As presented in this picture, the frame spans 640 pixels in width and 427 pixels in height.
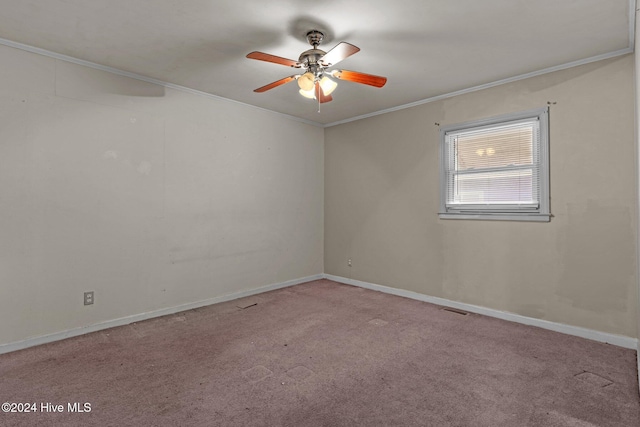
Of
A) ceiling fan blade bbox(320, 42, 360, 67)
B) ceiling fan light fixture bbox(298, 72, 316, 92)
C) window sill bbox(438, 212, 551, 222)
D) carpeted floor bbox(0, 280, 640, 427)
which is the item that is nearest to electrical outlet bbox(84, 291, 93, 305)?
carpeted floor bbox(0, 280, 640, 427)

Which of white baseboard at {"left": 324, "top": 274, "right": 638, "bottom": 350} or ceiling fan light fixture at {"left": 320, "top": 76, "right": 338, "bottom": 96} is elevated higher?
ceiling fan light fixture at {"left": 320, "top": 76, "right": 338, "bottom": 96}

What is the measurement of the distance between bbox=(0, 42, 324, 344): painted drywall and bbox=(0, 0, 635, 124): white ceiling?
38 cm

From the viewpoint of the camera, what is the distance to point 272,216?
4.83 meters

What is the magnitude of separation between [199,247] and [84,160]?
4.87 ft

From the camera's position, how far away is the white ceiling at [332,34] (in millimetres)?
2309

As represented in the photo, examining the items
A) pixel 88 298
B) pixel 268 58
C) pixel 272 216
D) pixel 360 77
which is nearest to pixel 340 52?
pixel 360 77

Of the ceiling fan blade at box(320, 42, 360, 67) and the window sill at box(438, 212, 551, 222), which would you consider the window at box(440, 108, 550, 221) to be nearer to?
the window sill at box(438, 212, 551, 222)

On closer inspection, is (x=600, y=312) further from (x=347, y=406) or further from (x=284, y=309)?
(x=284, y=309)

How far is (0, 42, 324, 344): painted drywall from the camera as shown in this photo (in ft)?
9.36

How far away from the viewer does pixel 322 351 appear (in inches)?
111

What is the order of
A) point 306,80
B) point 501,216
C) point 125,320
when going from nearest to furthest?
point 306,80, point 125,320, point 501,216

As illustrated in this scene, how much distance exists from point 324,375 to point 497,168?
287 cm

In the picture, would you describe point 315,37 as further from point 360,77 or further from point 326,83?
point 360,77

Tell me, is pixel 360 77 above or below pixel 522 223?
above
